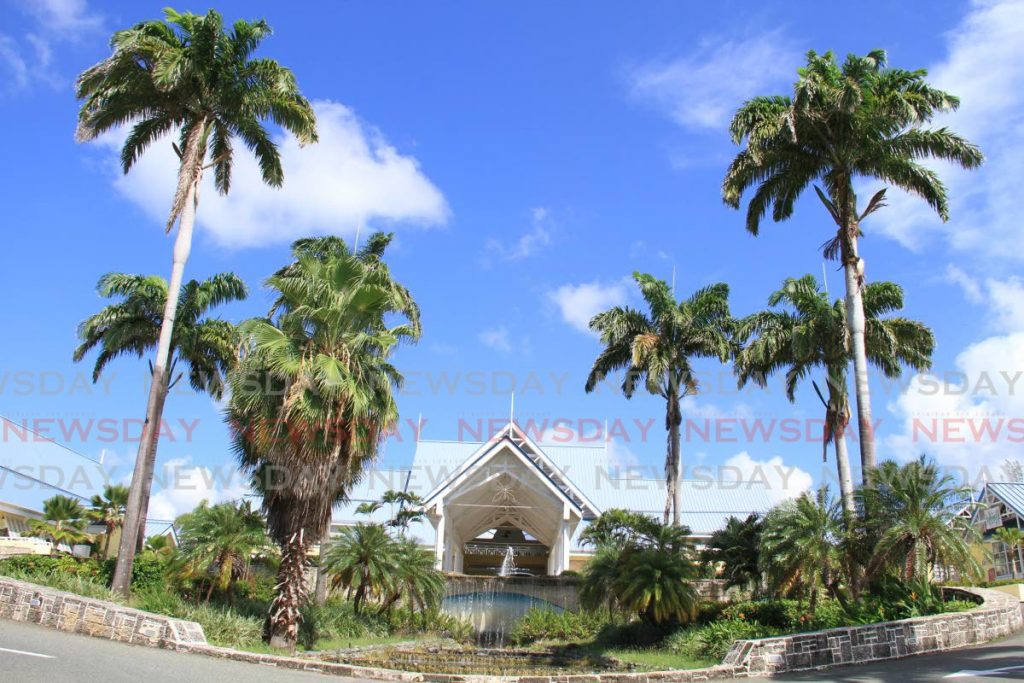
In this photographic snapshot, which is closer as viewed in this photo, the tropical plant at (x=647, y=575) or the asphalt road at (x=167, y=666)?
the asphalt road at (x=167, y=666)

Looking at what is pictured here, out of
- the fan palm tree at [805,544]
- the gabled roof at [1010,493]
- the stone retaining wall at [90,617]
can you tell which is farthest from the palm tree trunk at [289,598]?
the gabled roof at [1010,493]

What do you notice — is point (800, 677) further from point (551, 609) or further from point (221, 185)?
point (221, 185)

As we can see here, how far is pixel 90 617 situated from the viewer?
1407cm

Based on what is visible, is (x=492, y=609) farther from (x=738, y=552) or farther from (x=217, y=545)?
(x=217, y=545)

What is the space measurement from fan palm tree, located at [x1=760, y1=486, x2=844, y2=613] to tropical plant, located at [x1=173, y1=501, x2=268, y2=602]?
13.7m

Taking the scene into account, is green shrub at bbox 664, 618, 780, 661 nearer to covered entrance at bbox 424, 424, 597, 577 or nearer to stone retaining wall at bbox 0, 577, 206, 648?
covered entrance at bbox 424, 424, 597, 577

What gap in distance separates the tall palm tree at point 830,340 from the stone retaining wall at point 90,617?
21.2 metres

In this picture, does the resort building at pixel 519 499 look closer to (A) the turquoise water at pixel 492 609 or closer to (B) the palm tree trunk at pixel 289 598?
(A) the turquoise water at pixel 492 609

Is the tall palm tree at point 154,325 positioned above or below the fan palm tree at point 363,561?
above

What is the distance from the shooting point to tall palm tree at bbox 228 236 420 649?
17.3 metres

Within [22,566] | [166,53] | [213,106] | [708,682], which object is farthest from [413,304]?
[708,682]

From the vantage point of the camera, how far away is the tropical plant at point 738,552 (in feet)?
79.6

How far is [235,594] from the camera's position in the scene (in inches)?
904

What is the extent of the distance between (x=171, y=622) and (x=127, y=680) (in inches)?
150
